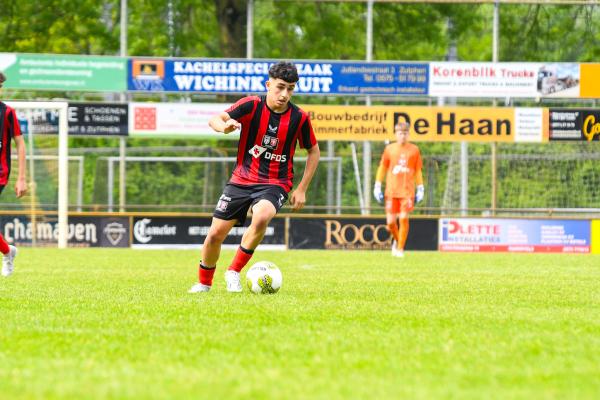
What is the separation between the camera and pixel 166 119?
23625mm

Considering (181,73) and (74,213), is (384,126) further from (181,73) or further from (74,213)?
(74,213)

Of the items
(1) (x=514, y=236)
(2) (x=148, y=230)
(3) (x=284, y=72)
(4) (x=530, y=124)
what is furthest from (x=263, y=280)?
(4) (x=530, y=124)

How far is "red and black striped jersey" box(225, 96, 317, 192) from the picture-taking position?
900 centimetres

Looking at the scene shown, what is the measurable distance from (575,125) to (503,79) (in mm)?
1747

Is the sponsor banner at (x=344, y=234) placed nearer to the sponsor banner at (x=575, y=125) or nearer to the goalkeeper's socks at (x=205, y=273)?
the sponsor banner at (x=575, y=125)

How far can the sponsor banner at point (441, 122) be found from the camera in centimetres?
2402

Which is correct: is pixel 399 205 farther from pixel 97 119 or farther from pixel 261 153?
pixel 261 153

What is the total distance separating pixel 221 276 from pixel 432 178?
12.4m

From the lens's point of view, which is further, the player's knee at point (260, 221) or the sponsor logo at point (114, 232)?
the sponsor logo at point (114, 232)

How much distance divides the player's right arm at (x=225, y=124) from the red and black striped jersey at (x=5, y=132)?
10.7 feet

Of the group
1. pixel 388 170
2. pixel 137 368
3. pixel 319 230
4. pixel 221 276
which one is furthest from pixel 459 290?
pixel 319 230

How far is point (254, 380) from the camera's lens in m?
4.48

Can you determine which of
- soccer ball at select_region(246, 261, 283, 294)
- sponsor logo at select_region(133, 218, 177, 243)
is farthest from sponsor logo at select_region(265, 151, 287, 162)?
sponsor logo at select_region(133, 218, 177, 243)

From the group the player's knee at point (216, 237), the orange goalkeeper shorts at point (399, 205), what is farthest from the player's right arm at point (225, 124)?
the orange goalkeeper shorts at point (399, 205)
